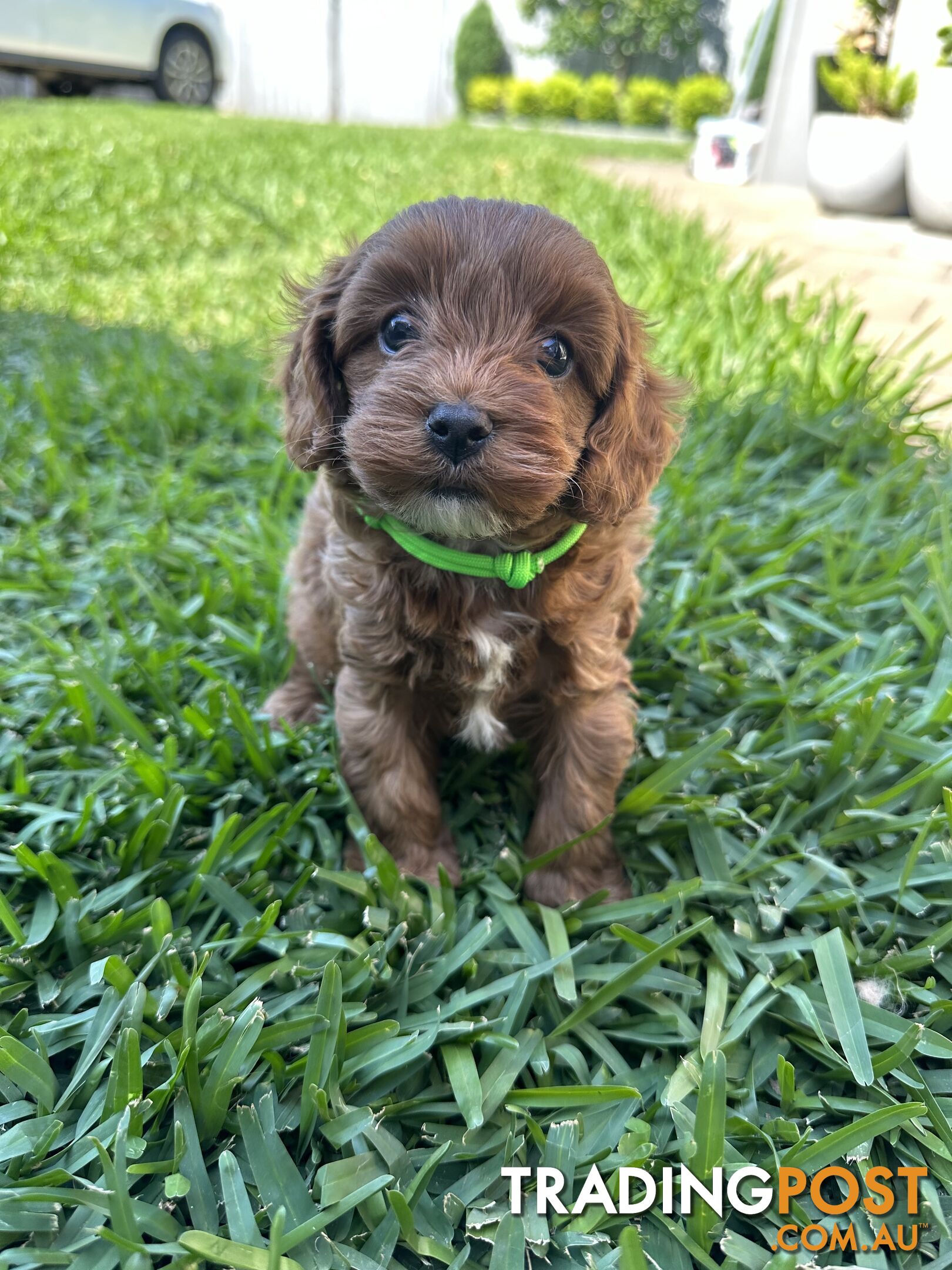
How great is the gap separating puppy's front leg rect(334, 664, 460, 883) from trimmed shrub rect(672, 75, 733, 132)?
26.9 m

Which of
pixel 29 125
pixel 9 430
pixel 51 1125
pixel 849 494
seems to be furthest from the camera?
pixel 29 125

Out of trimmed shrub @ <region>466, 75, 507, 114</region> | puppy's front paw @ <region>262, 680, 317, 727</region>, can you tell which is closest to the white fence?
trimmed shrub @ <region>466, 75, 507, 114</region>

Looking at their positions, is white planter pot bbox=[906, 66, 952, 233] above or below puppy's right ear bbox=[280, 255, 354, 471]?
above

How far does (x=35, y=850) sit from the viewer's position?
2.12 metres

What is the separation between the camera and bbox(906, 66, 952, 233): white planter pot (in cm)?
569

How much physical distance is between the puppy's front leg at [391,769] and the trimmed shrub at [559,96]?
30408mm

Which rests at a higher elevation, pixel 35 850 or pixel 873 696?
pixel 873 696

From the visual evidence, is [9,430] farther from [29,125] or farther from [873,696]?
[29,125]

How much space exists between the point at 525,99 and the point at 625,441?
99.3 ft

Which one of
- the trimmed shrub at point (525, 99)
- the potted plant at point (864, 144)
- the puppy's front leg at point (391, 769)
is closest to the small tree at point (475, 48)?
the trimmed shrub at point (525, 99)

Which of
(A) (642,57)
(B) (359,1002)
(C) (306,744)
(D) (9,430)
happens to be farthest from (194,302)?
(A) (642,57)

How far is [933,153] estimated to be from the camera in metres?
5.83

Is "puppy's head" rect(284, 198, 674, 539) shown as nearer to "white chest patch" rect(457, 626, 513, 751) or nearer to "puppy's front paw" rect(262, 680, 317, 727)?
"white chest patch" rect(457, 626, 513, 751)

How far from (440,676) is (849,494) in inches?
88.2
